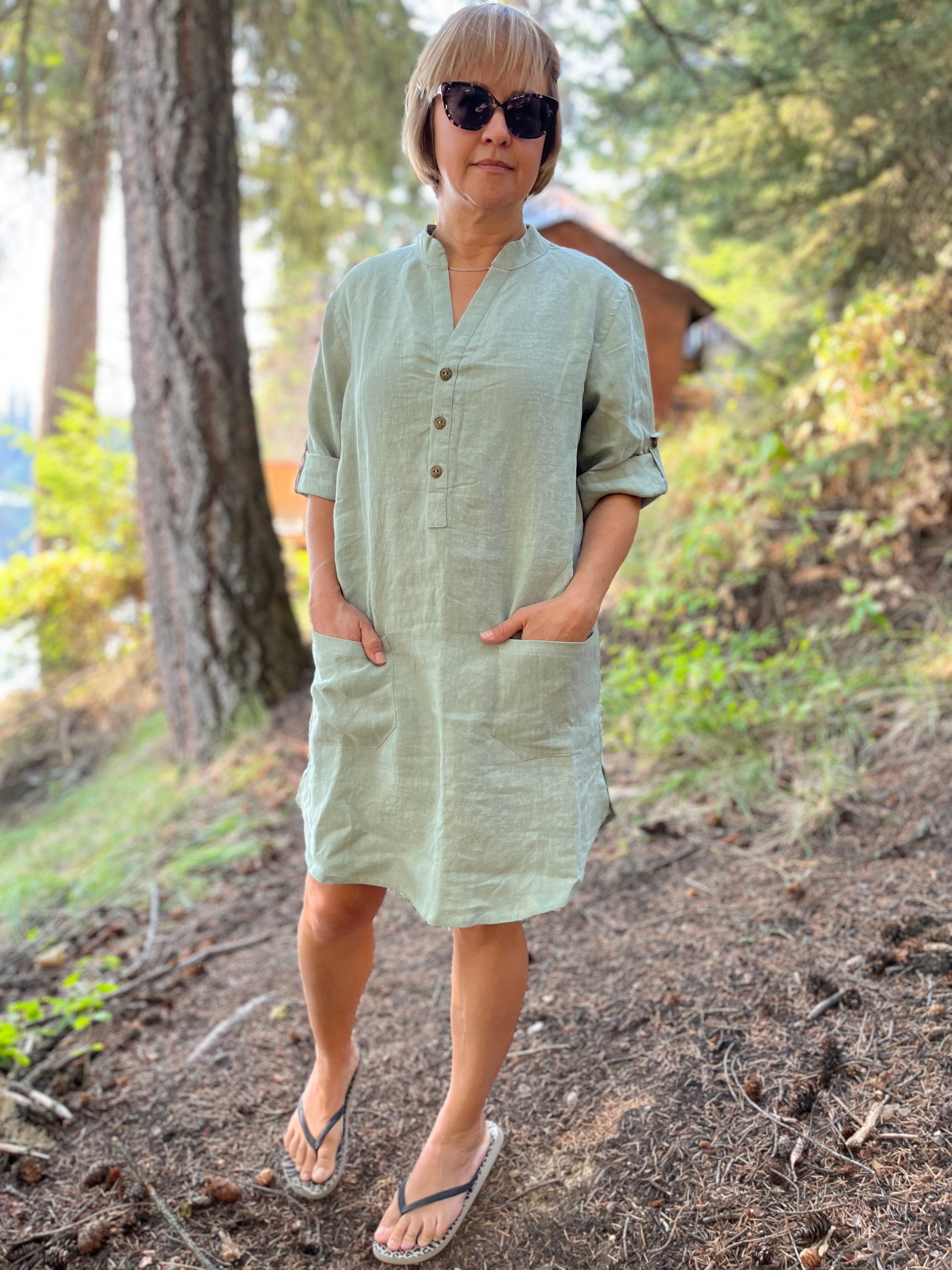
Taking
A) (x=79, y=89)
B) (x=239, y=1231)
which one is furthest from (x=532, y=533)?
(x=79, y=89)

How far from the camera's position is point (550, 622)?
51.8 inches

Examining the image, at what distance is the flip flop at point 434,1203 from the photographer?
4.87 feet

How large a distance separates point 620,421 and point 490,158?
40 cm

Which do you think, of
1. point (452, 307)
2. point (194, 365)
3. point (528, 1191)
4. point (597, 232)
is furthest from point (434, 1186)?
point (597, 232)

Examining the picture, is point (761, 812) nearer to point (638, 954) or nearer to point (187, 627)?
point (638, 954)

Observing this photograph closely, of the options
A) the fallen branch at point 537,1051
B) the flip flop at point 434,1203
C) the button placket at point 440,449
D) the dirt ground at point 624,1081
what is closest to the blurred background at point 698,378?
the dirt ground at point 624,1081

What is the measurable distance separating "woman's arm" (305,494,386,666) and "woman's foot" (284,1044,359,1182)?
2.64 ft

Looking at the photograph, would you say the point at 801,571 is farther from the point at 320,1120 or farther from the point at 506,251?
the point at 320,1120

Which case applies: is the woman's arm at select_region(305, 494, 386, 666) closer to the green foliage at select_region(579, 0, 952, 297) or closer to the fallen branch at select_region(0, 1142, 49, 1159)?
the fallen branch at select_region(0, 1142, 49, 1159)

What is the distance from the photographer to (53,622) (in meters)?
5.92

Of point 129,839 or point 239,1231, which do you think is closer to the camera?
point 239,1231

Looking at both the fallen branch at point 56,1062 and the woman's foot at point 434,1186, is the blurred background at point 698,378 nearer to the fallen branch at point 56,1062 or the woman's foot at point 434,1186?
the woman's foot at point 434,1186

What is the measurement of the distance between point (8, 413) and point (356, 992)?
24.7ft

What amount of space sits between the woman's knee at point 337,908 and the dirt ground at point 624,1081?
511 millimetres
